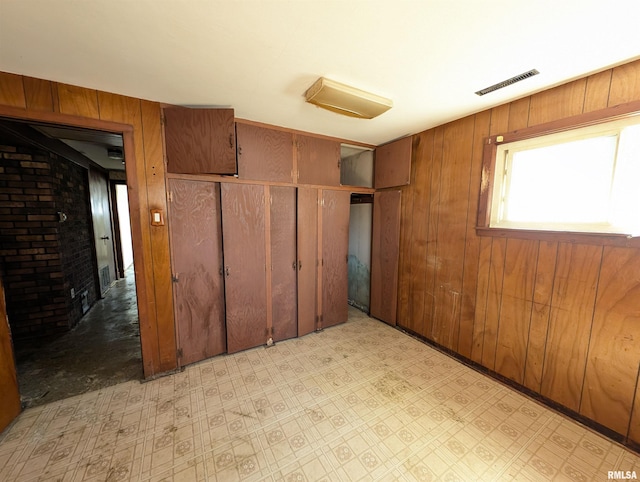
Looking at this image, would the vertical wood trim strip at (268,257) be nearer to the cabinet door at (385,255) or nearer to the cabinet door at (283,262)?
the cabinet door at (283,262)

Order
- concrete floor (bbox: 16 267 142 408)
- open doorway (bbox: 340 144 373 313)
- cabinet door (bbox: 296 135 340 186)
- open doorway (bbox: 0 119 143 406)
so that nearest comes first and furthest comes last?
concrete floor (bbox: 16 267 142 408) < open doorway (bbox: 0 119 143 406) < cabinet door (bbox: 296 135 340 186) < open doorway (bbox: 340 144 373 313)

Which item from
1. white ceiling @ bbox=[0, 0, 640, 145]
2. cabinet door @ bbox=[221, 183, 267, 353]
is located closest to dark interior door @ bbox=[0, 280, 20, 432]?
cabinet door @ bbox=[221, 183, 267, 353]

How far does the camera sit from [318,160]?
279cm

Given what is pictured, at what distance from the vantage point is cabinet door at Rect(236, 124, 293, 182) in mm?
2346

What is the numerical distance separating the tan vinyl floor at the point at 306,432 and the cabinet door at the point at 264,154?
1.95 metres

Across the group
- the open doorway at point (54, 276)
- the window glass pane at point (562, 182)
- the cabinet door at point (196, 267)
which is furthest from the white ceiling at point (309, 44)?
the cabinet door at point (196, 267)

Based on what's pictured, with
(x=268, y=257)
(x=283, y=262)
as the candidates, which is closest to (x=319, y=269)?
(x=283, y=262)

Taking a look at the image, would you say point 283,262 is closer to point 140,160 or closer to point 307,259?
point 307,259

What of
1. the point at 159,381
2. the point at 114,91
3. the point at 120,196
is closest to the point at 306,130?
the point at 114,91

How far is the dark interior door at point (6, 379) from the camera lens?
5.14 feet

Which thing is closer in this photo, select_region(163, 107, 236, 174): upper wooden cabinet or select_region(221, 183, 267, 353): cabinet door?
select_region(163, 107, 236, 174): upper wooden cabinet

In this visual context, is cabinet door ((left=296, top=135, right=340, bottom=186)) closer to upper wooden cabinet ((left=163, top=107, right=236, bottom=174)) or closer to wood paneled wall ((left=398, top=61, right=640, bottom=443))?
upper wooden cabinet ((left=163, top=107, right=236, bottom=174))

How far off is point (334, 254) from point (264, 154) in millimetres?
1449

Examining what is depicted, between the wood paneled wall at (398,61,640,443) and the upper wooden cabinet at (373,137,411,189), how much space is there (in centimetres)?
10
